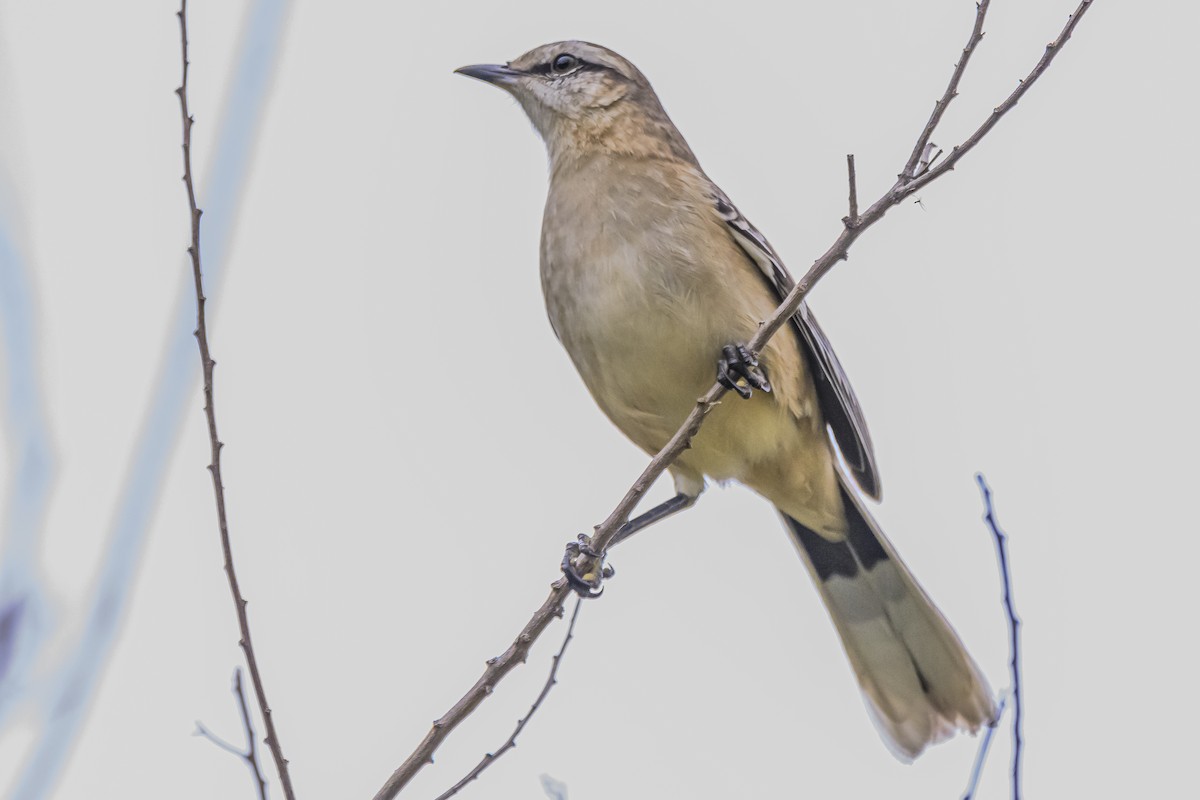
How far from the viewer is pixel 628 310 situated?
5363 mm

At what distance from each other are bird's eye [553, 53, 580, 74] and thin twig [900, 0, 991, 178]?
9.90 feet

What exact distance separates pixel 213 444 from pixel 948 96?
2.28 metres

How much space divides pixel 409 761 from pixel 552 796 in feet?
1.62

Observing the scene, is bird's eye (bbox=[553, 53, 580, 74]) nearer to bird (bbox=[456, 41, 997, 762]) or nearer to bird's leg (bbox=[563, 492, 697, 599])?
bird (bbox=[456, 41, 997, 762])

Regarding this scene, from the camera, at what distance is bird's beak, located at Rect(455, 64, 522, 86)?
21.6ft

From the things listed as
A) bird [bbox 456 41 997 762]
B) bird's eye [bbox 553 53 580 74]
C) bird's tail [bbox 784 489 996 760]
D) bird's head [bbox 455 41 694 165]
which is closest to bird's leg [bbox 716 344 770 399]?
bird [bbox 456 41 997 762]

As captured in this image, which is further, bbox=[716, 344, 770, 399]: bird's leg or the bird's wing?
the bird's wing

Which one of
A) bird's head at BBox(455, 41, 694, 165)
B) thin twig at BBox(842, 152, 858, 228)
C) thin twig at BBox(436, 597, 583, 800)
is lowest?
thin twig at BBox(436, 597, 583, 800)

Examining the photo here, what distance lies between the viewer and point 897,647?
620 cm

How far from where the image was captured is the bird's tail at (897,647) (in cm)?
611

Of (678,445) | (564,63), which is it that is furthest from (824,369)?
(564,63)

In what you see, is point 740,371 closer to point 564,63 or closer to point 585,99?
point 585,99

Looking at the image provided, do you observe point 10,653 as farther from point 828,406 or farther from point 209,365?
point 828,406

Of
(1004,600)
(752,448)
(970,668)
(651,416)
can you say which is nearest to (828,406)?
(752,448)
